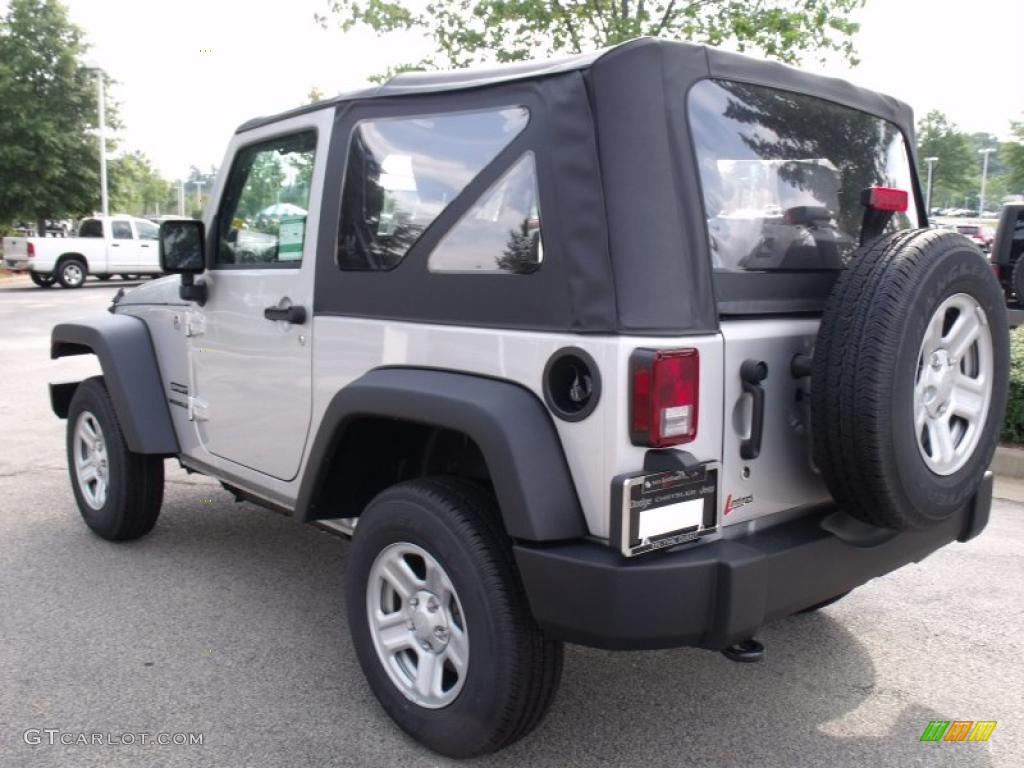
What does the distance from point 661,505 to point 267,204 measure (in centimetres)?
221

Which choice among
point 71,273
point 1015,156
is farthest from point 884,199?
point 1015,156

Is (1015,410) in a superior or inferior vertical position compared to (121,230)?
inferior

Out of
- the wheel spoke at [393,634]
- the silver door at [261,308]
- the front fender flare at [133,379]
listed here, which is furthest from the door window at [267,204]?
the wheel spoke at [393,634]

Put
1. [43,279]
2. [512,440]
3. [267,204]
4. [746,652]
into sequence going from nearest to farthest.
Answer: [512,440] → [746,652] → [267,204] → [43,279]

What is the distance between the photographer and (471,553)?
2553mm

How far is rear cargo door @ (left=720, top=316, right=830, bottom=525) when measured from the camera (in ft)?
8.27

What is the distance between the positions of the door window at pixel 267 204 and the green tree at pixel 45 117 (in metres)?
28.5

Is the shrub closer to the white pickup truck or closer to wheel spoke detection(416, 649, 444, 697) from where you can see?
wheel spoke detection(416, 649, 444, 697)

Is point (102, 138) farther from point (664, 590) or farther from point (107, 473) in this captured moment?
point (664, 590)

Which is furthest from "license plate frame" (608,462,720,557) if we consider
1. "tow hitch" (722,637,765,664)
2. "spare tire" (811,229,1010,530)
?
"tow hitch" (722,637,765,664)

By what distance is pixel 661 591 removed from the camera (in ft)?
7.59

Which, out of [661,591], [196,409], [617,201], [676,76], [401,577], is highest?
[676,76]

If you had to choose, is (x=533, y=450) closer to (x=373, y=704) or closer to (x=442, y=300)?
(x=442, y=300)

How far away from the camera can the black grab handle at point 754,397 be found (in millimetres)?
2516
